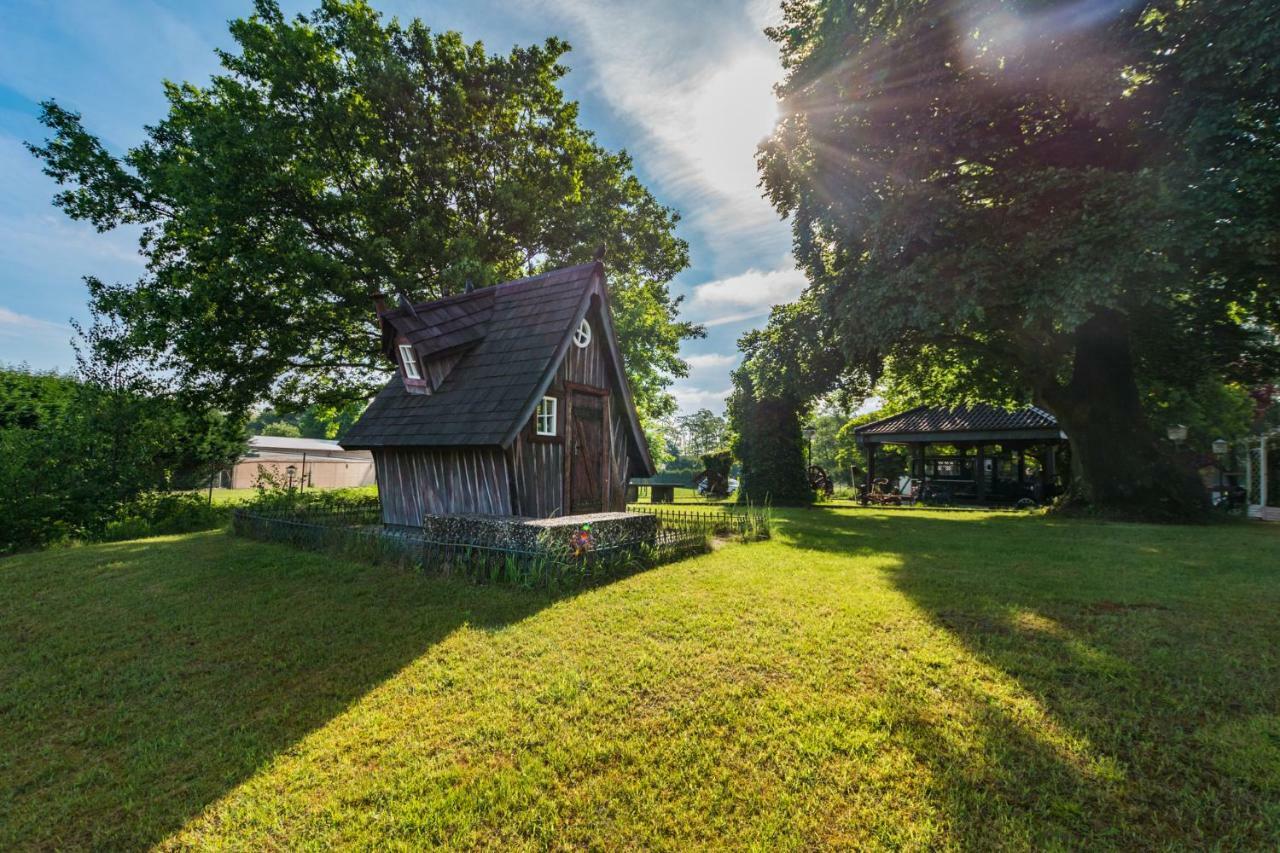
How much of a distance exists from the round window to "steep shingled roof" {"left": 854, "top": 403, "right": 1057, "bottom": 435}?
63.0ft

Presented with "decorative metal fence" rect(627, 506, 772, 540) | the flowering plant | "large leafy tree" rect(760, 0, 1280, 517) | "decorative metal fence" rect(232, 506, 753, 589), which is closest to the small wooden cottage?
"decorative metal fence" rect(232, 506, 753, 589)

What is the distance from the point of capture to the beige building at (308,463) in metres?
37.4

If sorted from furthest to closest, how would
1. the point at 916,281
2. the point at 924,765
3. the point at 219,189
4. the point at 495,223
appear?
the point at 495,223, the point at 219,189, the point at 916,281, the point at 924,765

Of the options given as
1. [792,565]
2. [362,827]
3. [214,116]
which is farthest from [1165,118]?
[214,116]

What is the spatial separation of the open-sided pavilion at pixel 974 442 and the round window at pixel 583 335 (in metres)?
18.5

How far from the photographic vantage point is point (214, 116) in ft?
48.4

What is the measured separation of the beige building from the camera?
3741cm

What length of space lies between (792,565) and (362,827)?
6.93 metres

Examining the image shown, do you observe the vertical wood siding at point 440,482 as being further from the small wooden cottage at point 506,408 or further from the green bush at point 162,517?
the green bush at point 162,517

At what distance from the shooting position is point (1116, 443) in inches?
589

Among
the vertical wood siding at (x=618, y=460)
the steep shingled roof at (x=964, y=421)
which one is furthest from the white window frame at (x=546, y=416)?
the steep shingled roof at (x=964, y=421)

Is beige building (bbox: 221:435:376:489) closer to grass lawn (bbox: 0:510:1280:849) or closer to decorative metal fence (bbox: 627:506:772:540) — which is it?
decorative metal fence (bbox: 627:506:772:540)

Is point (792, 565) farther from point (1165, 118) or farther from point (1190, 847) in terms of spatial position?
point (1165, 118)

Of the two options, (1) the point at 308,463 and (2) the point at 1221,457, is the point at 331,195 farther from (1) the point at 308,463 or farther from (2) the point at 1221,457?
(2) the point at 1221,457
